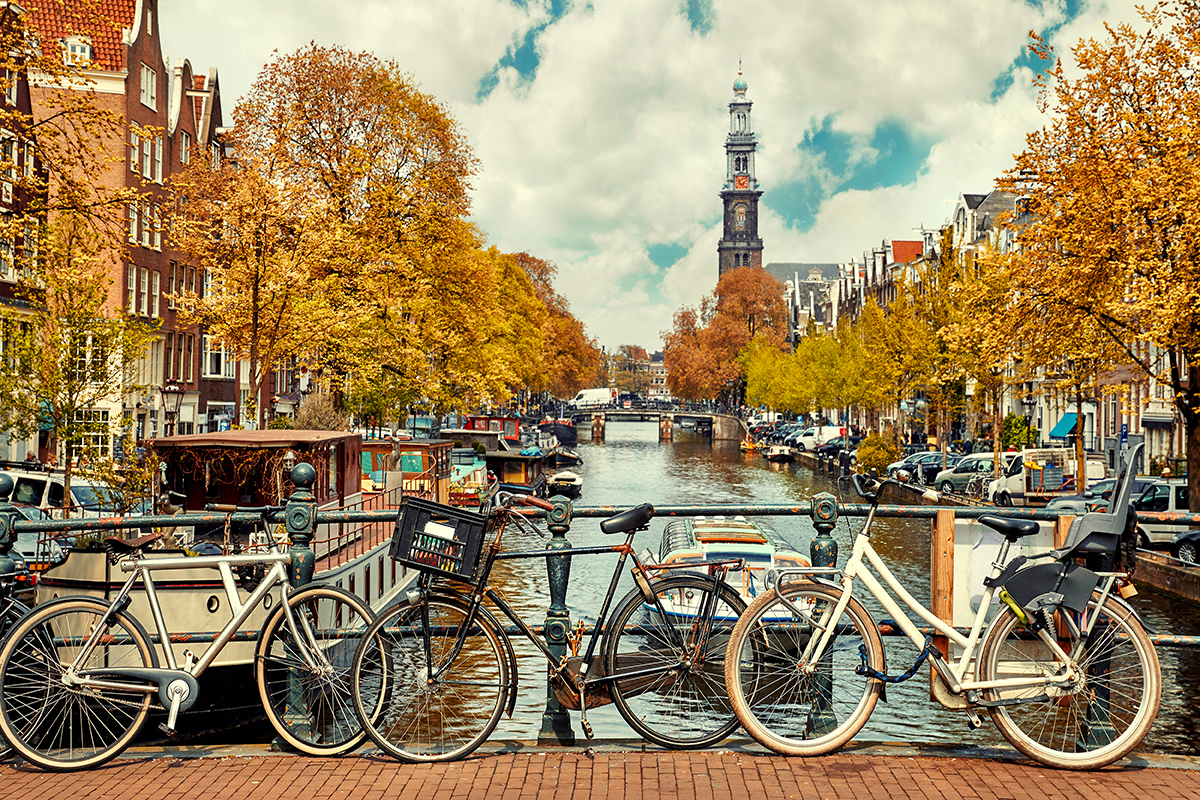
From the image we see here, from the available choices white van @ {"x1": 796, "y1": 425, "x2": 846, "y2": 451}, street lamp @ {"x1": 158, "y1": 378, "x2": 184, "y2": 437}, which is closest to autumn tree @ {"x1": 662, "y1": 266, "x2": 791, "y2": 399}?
white van @ {"x1": 796, "y1": 425, "x2": 846, "y2": 451}

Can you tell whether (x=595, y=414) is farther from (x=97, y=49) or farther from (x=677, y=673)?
(x=677, y=673)

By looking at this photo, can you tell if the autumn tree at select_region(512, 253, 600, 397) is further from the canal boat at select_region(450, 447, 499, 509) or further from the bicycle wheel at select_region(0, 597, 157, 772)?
the bicycle wheel at select_region(0, 597, 157, 772)

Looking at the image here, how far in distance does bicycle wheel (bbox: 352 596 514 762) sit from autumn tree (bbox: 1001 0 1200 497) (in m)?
21.0

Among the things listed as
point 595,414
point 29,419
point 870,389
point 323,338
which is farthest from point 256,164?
point 595,414

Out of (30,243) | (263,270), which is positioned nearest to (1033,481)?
(263,270)

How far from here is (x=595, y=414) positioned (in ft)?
403

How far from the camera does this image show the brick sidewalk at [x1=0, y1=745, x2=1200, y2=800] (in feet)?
16.9

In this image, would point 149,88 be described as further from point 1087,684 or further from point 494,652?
point 1087,684

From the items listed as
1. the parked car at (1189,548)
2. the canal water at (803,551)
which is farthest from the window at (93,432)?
the parked car at (1189,548)

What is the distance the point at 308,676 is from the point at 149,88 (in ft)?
161

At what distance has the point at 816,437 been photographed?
7325 cm

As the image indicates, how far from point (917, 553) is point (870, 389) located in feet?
101

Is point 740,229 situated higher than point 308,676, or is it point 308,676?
point 740,229

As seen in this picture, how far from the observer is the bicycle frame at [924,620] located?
5586 mm
